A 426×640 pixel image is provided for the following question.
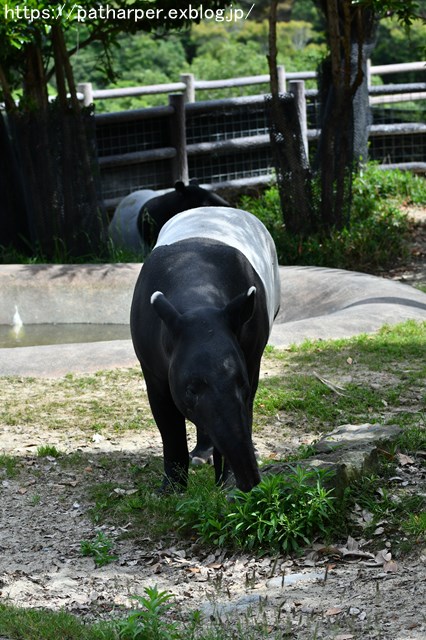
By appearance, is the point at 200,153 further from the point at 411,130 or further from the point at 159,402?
the point at 159,402

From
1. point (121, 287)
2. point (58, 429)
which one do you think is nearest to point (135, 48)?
point (121, 287)

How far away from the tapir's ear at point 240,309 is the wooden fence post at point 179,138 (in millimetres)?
10438

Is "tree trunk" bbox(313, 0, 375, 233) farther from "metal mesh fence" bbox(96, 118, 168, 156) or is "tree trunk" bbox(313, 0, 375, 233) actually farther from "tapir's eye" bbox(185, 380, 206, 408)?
"tapir's eye" bbox(185, 380, 206, 408)

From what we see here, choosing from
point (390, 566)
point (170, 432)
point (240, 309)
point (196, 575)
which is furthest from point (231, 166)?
point (390, 566)

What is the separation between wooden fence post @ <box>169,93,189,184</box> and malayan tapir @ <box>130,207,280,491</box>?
8.42 m

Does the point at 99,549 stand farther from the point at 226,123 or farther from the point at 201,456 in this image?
the point at 226,123

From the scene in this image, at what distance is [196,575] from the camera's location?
445cm

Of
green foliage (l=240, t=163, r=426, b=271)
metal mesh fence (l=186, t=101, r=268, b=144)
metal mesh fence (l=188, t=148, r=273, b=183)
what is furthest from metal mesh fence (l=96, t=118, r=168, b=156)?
green foliage (l=240, t=163, r=426, b=271)

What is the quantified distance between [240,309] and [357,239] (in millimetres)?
7756

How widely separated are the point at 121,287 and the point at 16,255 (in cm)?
239

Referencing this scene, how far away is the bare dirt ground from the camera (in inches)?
149

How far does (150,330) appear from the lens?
498cm

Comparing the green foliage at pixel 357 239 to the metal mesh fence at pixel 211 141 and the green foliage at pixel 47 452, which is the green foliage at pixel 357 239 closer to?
the metal mesh fence at pixel 211 141
